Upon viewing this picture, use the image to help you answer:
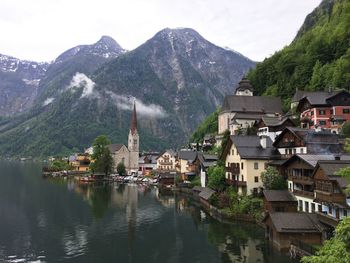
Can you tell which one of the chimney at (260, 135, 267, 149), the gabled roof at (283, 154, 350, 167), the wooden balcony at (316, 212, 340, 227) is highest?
the chimney at (260, 135, 267, 149)

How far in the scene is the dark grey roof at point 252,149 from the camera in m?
60.3

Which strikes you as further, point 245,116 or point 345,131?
point 245,116

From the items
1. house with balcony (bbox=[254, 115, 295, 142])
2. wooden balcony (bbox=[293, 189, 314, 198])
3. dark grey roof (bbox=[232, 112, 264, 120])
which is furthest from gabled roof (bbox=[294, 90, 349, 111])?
wooden balcony (bbox=[293, 189, 314, 198])

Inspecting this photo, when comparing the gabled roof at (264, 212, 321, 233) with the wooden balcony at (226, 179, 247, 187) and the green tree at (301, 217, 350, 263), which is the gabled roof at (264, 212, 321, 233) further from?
the green tree at (301, 217, 350, 263)

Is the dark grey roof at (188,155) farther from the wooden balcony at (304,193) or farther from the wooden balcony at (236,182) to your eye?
the wooden balcony at (304,193)

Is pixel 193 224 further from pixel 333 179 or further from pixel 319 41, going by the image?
pixel 319 41

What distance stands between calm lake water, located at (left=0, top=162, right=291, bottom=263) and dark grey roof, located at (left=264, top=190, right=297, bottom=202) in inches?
181

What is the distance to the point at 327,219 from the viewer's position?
39.0 m

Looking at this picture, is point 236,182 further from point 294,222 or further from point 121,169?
point 121,169

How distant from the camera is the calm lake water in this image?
4081cm

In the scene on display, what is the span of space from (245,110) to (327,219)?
2799 inches

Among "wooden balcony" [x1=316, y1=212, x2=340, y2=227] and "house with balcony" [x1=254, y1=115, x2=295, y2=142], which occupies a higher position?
"house with balcony" [x1=254, y1=115, x2=295, y2=142]

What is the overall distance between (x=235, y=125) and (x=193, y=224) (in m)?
50.7

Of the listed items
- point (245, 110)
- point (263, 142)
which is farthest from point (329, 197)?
point (245, 110)
